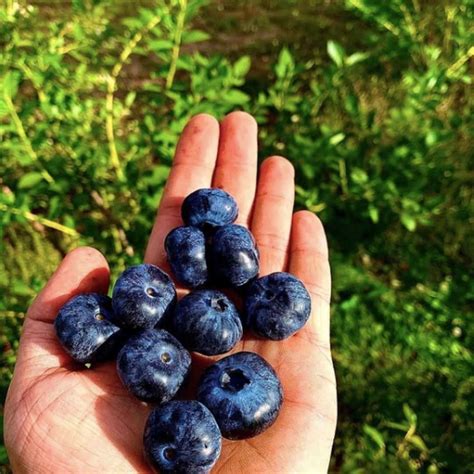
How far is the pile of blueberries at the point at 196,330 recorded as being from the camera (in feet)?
5.93

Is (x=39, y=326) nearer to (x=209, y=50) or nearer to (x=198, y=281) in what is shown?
(x=198, y=281)

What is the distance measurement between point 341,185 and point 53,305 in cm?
190

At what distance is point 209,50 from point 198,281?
116 inches

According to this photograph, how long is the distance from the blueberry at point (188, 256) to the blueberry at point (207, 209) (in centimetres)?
10

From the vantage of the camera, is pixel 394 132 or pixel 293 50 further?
pixel 293 50

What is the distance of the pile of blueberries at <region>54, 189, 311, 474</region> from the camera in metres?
1.81

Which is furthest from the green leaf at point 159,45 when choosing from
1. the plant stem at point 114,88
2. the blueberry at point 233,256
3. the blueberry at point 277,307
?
the blueberry at point 277,307

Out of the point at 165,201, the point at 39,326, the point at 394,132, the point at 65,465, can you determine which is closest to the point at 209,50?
the point at 394,132

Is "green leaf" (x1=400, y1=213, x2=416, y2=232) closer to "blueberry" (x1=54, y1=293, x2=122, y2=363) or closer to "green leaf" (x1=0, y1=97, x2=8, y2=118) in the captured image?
"blueberry" (x1=54, y1=293, x2=122, y2=363)

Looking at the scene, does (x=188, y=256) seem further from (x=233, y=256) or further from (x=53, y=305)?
(x=53, y=305)

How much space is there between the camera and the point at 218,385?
6.39ft

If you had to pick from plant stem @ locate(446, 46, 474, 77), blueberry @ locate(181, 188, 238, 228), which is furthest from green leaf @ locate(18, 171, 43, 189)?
plant stem @ locate(446, 46, 474, 77)

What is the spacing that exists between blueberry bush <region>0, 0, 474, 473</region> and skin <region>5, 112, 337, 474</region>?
490 mm

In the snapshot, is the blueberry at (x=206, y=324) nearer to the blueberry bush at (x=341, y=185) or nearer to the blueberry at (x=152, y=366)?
the blueberry at (x=152, y=366)
